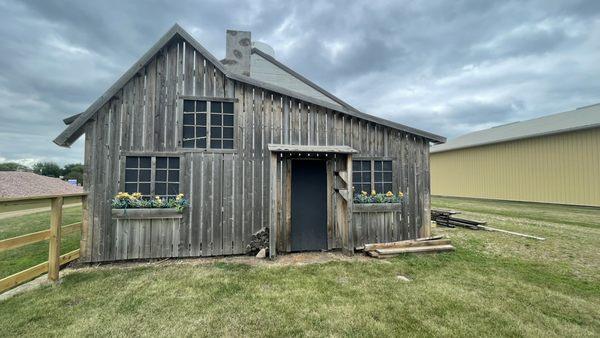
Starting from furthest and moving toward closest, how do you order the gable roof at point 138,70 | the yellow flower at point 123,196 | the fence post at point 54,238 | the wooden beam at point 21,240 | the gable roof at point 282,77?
1. the gable roof at point 282,77
2. the yellow flower at point 123,196
3. the gable roof at point 138,70
4. the fence post at point 54,238
5. the wooden beam at point 21,240

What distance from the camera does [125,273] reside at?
16.2 feet

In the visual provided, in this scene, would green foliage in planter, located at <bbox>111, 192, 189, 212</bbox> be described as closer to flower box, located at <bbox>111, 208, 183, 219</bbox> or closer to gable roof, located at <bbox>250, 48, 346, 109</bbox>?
flower box, located at <bbox>111, 208, 183, 219</bbox>

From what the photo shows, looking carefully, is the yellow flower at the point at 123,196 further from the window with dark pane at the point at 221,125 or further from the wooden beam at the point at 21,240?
the window with dark pane at the point at 221,125

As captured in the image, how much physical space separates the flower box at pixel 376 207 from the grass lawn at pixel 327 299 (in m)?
1.34

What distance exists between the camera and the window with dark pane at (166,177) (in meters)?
5.85

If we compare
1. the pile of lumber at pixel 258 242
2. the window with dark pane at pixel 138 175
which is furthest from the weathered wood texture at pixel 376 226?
the window with dark pane at pixel 138 175

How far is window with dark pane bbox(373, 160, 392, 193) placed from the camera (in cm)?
694

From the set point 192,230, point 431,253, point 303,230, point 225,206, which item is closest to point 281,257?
point 303,230

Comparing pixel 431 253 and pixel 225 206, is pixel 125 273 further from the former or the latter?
pixel 431 253

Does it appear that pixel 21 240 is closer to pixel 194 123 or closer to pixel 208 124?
pixel 194 123

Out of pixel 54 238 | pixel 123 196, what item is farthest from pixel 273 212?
pixel 54 238

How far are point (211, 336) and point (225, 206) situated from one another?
338 centimetres

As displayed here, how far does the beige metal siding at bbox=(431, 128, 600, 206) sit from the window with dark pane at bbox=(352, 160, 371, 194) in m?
16.4

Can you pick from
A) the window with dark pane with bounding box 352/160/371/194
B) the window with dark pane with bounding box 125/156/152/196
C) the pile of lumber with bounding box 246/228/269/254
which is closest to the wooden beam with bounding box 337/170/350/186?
the window with dark pane with bounding box 352/160/371/194
